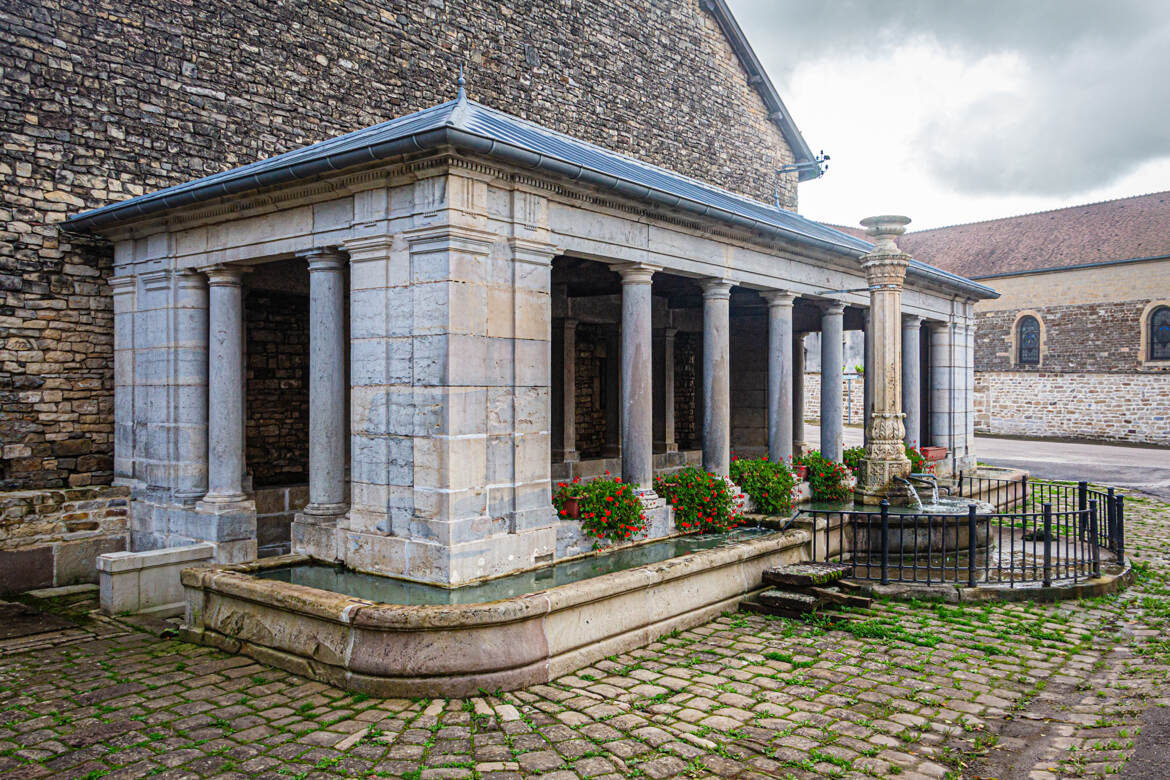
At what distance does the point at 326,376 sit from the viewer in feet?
25.8

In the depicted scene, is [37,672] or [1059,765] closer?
[1059,765]

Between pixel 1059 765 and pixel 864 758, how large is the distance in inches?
42.2

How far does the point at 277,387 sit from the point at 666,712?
7.34 m

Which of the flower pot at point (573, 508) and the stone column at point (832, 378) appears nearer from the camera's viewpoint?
the flower pot at point (573, 508)

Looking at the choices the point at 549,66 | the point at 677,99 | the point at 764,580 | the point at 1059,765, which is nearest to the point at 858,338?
the point at 677,99

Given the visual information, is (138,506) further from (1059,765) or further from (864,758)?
(1059,765)

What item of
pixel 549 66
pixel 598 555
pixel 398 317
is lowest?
pixel 598 555

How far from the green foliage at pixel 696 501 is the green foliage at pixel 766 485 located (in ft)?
3.14

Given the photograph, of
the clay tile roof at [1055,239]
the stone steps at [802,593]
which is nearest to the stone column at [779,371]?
the stone steps at [802,593]

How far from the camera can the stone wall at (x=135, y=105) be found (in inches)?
361

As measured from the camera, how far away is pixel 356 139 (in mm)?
8461

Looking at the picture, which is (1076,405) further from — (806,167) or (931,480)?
(931,480)

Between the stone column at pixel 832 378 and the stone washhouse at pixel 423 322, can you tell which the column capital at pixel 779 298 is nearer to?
the stone washhouse at pixel 423 322

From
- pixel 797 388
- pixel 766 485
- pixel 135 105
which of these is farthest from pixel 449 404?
pixel 797 388
